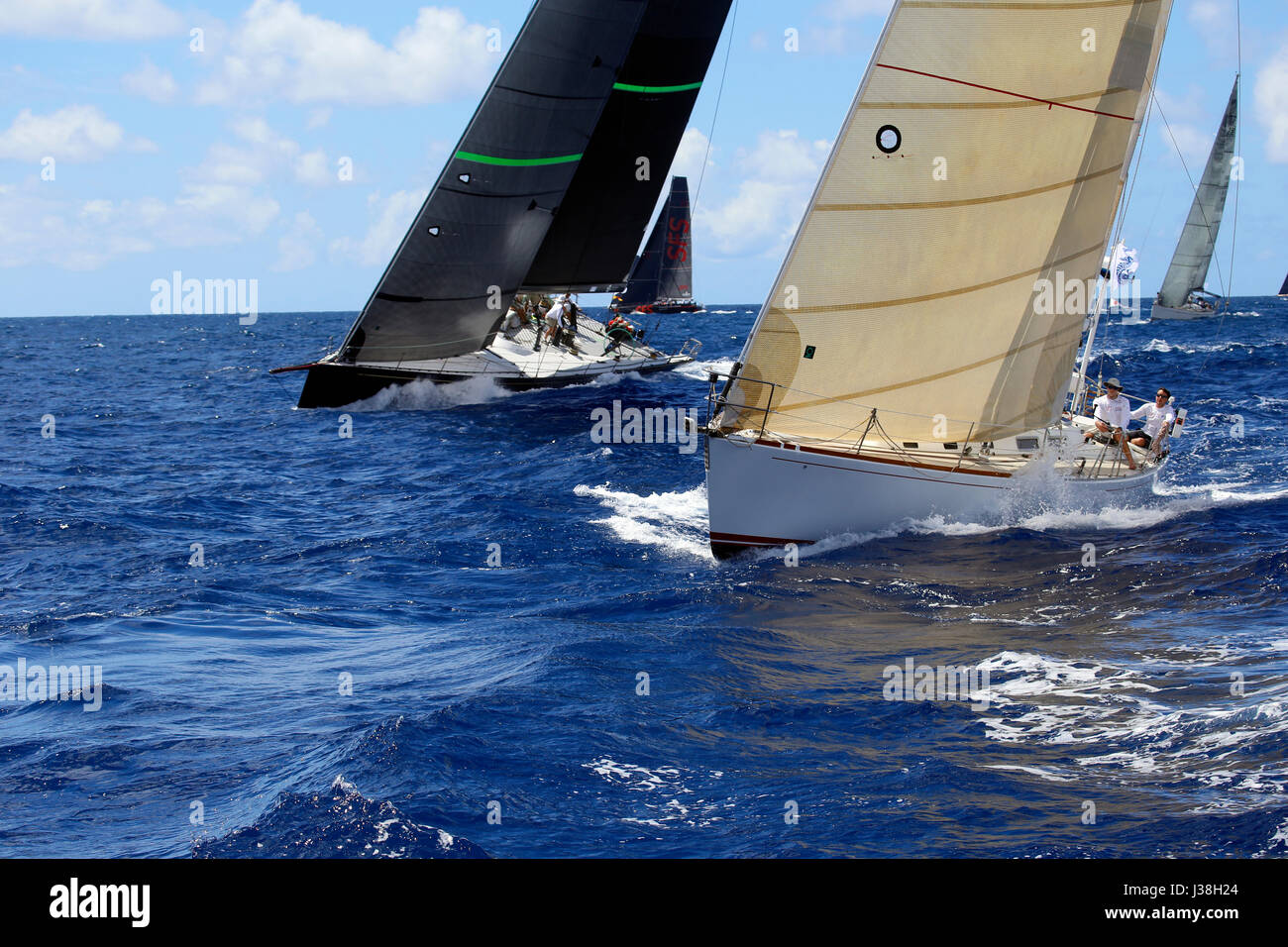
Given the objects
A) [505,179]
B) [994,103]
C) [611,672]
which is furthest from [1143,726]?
[505,179]

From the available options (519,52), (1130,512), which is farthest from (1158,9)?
(519,52)

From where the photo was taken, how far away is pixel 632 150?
1256 inches

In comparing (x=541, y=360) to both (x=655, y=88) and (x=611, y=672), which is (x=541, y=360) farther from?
(x=611, y=672)

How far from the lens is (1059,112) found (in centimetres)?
1495

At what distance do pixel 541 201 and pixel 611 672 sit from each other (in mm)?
20643

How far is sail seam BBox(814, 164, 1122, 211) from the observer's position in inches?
576

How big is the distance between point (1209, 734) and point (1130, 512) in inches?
337

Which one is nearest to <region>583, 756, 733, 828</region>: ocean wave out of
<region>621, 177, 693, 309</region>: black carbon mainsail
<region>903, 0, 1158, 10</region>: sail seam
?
<region>903, 0, 1158, 10</region>: sail seam

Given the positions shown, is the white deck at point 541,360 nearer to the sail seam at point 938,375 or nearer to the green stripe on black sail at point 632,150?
the green stripe on black sail at point 632,150

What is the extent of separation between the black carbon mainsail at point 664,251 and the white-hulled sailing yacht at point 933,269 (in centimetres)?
5423

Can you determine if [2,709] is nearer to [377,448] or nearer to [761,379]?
[761,379]

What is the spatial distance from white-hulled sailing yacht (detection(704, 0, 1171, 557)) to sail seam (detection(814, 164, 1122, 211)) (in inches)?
1.0

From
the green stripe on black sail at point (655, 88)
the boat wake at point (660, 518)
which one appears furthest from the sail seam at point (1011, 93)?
the green stripe on black sail at point (655, 88)

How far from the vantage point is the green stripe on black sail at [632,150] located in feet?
101
